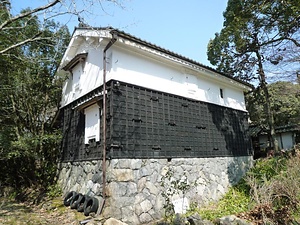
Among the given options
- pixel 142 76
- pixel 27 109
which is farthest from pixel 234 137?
pixel 27 109

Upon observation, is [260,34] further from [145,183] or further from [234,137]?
[145,183]

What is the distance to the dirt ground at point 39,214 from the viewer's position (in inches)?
255

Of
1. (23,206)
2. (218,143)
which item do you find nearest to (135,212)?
(23,206)

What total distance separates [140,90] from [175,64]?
2.30 metres

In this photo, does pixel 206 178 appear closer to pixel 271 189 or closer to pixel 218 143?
pixel 218 143

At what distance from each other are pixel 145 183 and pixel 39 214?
3.72m

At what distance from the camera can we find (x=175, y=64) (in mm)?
9141

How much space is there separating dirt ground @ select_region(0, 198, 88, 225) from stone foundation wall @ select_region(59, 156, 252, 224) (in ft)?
2.43

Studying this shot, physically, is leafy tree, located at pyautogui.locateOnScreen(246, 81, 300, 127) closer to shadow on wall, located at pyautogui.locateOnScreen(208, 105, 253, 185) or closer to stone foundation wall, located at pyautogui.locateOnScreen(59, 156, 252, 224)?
shadow on wall, located at pyautogui.locateOnScreen(208, 105, 253, 185)

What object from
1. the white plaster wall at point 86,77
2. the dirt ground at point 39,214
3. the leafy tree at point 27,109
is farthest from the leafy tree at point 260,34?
the dirt ground at point 39,214

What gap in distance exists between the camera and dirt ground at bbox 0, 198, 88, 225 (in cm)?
646

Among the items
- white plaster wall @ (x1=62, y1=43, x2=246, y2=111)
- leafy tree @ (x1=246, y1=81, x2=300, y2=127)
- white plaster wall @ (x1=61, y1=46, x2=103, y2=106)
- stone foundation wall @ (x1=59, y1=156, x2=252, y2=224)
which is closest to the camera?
stone foundation wall @ (x1=59, y1=156, x2=252, y2=224)

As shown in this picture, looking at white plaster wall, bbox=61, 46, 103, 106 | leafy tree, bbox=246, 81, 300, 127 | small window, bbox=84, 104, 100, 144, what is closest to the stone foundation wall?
small window, bbox=84, 104, 100, 144

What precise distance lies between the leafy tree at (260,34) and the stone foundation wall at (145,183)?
625 centimetres
